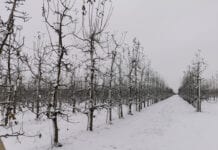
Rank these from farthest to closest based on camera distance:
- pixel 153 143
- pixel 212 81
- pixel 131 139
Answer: pixel 212 81, pixel 131 139, pixel 153 143

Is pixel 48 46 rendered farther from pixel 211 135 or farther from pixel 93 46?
pixel 211 135

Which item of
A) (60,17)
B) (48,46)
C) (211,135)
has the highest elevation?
(60,17)

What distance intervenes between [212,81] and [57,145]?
352 ft

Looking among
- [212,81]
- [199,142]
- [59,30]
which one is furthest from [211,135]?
[212,81]

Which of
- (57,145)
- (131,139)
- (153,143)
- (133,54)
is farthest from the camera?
(133,54)

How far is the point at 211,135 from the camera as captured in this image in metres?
18.7

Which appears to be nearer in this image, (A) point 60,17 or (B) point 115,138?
(A) point 60,17

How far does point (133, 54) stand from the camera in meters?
39.5

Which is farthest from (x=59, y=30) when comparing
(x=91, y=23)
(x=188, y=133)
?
(x=188, y=133)

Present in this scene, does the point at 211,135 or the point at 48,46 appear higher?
the point at 48,46

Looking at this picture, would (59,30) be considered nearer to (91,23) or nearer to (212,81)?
(91,23)

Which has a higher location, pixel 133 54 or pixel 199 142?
pixel 133 54

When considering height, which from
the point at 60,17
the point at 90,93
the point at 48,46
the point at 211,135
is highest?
the point at 60,17

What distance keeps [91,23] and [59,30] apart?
3196 millimetres
